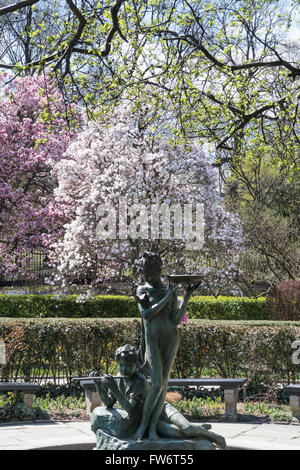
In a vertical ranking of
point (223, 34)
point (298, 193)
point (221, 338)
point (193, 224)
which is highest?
point (223, 34)

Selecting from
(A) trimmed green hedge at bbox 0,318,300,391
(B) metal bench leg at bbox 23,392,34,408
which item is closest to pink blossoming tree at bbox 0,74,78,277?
(A) trimmed green hedge at bbox 0,318,300,391

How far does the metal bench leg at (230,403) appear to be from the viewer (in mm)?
7750

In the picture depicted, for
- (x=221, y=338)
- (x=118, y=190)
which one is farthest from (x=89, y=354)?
(x=118, y=190)

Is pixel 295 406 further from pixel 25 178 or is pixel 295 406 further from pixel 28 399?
pixel 25 178

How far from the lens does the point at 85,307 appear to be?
56.5 ft

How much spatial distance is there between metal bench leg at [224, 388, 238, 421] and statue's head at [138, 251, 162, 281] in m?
→ 3.28

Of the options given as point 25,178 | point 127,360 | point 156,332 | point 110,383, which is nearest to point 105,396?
point 110,383

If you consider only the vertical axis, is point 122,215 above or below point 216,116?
below

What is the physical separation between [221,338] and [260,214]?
32.5 ft

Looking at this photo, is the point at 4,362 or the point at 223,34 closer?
the point at 4,362

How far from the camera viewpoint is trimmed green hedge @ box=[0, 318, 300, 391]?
9094 millimetres
